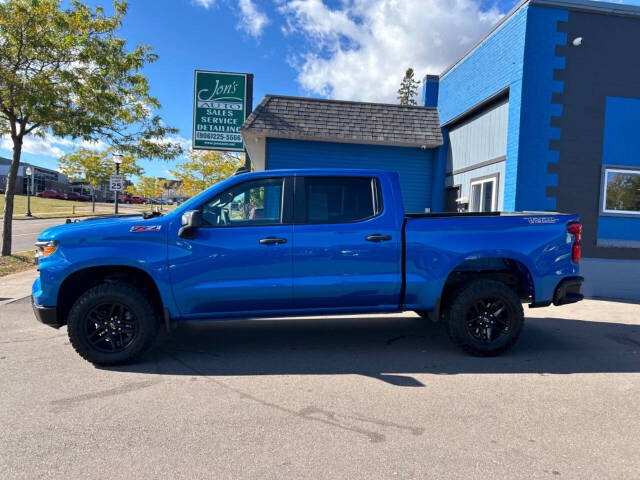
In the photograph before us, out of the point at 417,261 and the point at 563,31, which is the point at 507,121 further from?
the point at 417,261

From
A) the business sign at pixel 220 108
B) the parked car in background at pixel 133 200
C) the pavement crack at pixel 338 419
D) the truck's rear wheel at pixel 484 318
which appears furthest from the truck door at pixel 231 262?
the parked car in background at pixel 133 200

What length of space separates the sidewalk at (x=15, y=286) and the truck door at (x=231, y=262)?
4634 millimetres

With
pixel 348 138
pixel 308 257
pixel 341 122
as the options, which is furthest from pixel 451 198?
pixel 308 257

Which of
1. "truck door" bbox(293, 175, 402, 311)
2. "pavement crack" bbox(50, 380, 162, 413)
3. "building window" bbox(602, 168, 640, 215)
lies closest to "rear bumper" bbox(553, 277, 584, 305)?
"truck door" bbox(293, 175, 402, 311)

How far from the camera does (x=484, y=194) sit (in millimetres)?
9789

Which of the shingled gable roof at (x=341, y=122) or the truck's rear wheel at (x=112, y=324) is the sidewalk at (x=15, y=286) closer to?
the truck's rear wheel at (x=112, y=324)

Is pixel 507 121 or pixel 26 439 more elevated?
pixel 507 121

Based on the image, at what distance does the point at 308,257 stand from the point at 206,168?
774 inches

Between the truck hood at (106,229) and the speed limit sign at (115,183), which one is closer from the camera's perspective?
the truck hood at (106,229)

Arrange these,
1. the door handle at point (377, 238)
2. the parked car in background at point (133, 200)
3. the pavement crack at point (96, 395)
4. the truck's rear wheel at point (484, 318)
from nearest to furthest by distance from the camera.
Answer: the pavement crack at point (96, 395) → the door handle at point (377, 238) → the truck's rear wheel at point (484, 318) → the parked car in background at point (133, 200)

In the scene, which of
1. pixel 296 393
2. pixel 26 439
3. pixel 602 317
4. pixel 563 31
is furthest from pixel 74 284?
pixel 563 31

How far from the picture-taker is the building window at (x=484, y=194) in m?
9.19

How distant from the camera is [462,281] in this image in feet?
15.7

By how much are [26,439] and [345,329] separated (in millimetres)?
3664
